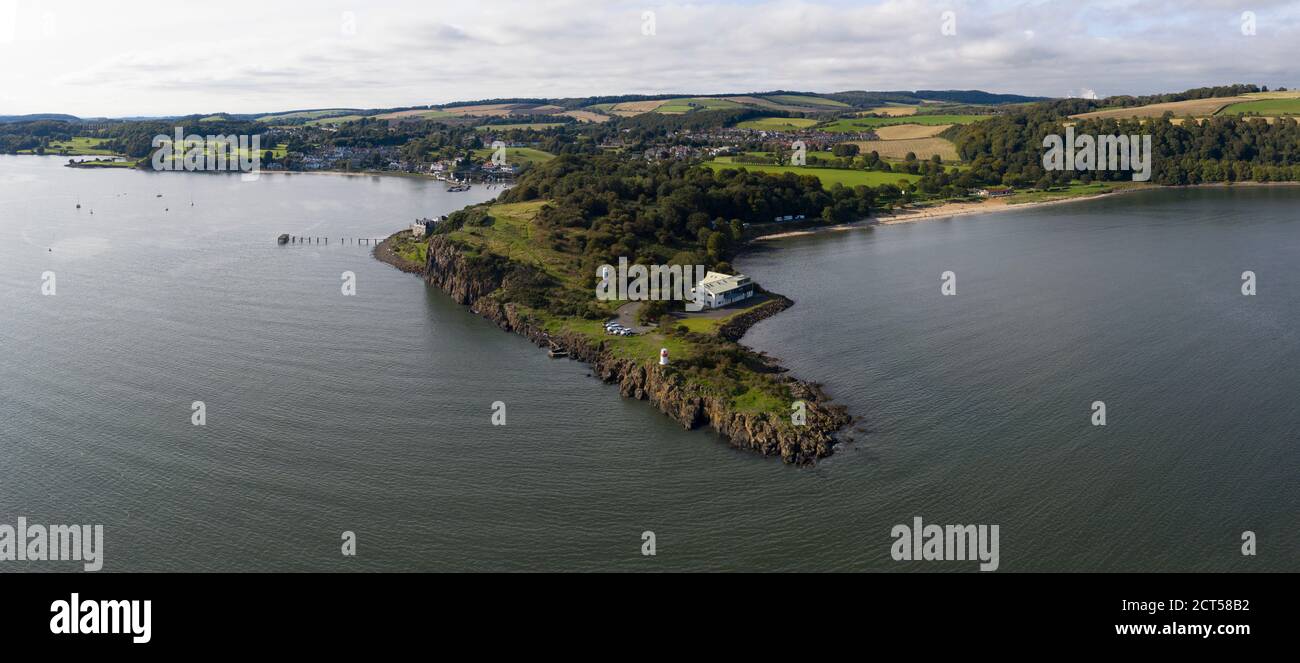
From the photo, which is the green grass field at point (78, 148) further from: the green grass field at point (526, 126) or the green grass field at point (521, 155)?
the green grass field at point (526, 126)

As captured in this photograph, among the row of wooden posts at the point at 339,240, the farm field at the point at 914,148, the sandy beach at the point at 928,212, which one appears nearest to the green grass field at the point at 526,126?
the farm field at the point at 914,148

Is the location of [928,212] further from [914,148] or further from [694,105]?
[694,105]

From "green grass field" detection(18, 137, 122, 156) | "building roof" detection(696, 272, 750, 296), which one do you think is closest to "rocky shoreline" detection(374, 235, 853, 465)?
"building roof" detection(696, 272, 750, 296)

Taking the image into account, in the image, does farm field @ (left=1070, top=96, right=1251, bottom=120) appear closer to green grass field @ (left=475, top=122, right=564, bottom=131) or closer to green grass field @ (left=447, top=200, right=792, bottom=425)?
green grass field @ (left=447, top=200, right=792, bottom=425)

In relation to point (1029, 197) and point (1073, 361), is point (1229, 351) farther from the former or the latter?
point (1029, 197)

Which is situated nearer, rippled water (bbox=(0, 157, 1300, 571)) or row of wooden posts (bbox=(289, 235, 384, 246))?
rippled water (bbox=(0, 157, 1300, 571))

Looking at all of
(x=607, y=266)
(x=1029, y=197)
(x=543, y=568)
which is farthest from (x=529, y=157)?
(x=543, y=568)

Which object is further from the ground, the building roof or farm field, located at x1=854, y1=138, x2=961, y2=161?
farm field, located at x1=854, y1=138, x2=961, y2=161
